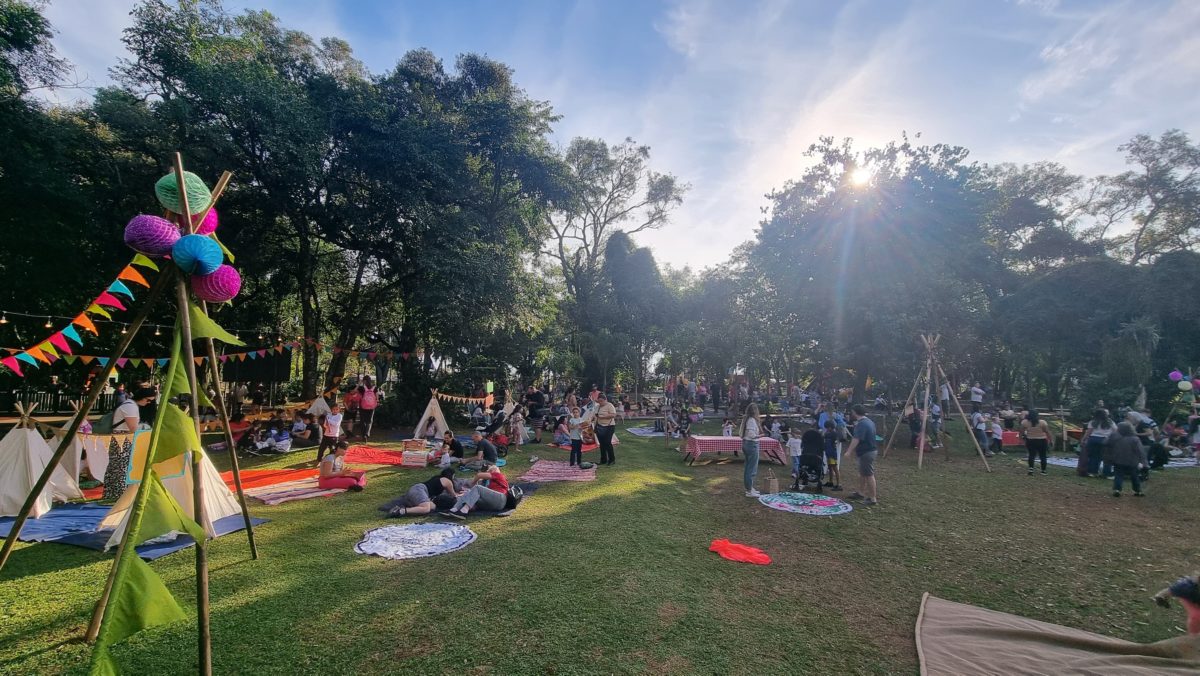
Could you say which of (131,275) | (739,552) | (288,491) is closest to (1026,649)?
(739,552)

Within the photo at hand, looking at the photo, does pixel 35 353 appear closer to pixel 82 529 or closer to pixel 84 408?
pixel 82 529

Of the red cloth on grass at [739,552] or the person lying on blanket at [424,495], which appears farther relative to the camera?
the person lying on blanket at [424,495]

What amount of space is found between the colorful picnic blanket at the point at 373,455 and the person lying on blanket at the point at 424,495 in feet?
13.6

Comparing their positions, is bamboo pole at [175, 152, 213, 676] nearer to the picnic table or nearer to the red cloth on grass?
the red cloth on grass

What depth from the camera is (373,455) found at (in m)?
12.6

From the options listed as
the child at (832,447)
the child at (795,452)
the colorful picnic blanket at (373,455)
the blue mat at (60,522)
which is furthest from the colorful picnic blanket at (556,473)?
the blue mat at (60,522)

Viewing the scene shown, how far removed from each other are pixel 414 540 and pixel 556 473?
467 centimetres

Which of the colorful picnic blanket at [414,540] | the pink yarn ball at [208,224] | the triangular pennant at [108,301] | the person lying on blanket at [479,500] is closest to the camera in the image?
the pink yarn ball at [208,224]

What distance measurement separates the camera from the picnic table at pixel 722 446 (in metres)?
12.9

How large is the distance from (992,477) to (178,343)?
577 inches

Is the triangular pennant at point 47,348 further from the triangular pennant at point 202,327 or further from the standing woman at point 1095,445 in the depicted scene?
the standing woman at point 1095,445

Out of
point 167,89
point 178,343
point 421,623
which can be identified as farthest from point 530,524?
point 167,89

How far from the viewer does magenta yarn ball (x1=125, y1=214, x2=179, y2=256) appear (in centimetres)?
359

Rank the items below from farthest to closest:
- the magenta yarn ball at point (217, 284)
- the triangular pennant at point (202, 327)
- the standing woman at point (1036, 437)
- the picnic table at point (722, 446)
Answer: the picnic table at point (722, 446)
the standing woman at point (1036, 437)
the magenta yarn ball at point (217, 284)
the triangular pennant at point (202, 327)
